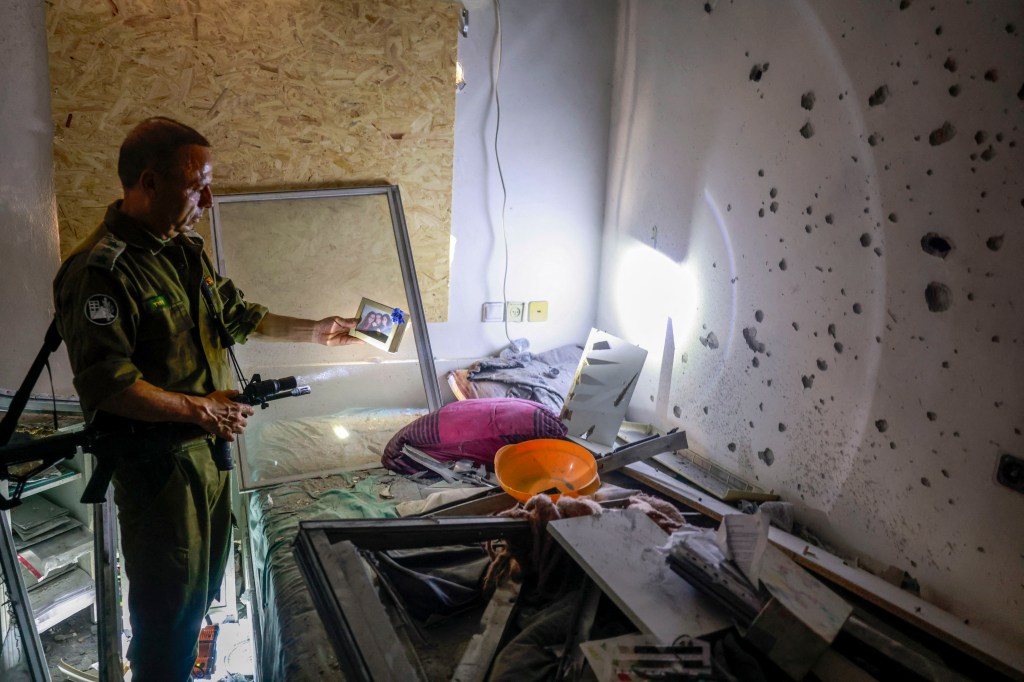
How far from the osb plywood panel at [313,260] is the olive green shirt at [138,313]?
67 centimetres

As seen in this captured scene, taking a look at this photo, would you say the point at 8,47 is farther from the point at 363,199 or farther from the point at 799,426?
the point at 799,426

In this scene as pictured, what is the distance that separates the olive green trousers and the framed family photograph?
935 mm

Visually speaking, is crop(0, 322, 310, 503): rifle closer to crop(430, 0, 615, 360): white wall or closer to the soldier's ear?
the soldier's ear

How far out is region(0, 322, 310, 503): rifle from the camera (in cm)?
142

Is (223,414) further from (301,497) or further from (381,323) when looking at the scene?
(381,323)

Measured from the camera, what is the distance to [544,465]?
7.89 feet

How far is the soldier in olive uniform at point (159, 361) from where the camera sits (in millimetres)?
1477

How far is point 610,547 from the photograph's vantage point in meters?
1.44

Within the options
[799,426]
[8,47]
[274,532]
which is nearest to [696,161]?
[799,426]

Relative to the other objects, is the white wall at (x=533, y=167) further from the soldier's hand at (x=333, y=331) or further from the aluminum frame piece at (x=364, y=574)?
the aluminum frame piece at (x=364, y=574)

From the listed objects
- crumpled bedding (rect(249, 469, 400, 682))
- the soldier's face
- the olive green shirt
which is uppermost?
the soldier's face

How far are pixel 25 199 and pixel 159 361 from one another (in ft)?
4.19

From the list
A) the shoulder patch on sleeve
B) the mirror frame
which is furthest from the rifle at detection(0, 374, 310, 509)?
the mirror frame

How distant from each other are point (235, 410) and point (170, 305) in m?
0.31
